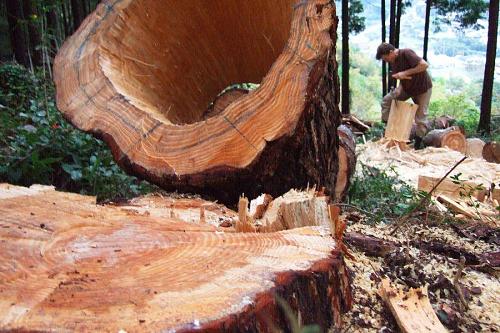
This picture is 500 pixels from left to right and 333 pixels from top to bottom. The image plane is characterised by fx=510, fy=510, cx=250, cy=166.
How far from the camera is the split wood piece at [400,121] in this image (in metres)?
6.71

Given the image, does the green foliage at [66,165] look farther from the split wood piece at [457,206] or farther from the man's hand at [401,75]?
the man's hand at [401,75]

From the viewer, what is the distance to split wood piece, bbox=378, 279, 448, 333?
1.49m

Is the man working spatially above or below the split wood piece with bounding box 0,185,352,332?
below

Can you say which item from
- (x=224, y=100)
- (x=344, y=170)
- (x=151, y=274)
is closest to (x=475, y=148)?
(x=344, y=170)

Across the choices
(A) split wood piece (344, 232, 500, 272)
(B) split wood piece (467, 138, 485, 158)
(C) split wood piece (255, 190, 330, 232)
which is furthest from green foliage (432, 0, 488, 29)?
(C) split wood piece (255, 190, 330, 232)

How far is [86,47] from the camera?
273 centimetres

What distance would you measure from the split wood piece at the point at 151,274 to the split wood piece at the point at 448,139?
5.98 m

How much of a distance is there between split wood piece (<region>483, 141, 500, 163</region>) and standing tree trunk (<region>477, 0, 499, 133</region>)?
3.60 m

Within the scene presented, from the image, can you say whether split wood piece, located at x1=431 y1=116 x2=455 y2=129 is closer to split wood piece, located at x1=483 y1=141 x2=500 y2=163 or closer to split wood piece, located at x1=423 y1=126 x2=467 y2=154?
split wood piece, located at x1=423 y1=126 x2=467 y2=154

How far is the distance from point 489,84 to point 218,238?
10.1 m

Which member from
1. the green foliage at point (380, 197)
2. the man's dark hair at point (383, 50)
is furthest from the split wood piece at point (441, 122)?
the green foliage at point (380, 197)

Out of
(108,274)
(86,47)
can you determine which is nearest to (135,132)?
(86,47)

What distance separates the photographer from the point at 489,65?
32.3ft

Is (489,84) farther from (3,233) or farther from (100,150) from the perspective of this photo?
(3,233)
